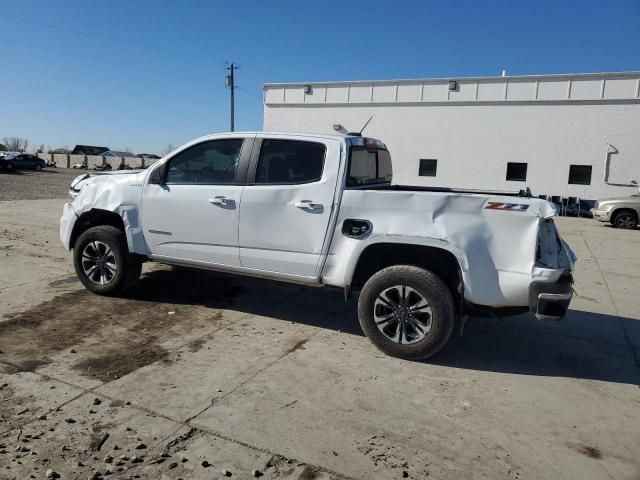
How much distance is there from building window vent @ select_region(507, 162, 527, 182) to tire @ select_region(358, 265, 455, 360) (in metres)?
20.2

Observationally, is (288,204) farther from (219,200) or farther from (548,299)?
(548,299)

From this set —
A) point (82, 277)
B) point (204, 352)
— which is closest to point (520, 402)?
point (204, 352)

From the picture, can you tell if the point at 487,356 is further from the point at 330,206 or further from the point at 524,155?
the point at 524,155

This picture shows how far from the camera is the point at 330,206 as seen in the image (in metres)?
4.54

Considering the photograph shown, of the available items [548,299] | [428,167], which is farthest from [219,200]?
[428,167]

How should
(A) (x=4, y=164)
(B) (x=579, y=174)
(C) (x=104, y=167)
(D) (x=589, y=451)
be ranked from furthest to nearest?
(C) (x=104, y=167) < (A) (x=4, y=164) < (B) (x=579, y=174) < (D) (x=589, y=451)

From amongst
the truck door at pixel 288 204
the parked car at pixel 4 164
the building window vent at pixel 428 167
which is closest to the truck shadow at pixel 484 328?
the truck door at pixel 288 204

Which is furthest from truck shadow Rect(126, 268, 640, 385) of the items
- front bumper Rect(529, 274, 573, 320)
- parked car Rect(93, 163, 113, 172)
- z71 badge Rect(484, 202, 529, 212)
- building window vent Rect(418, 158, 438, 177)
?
parked car Rect(93, 163, 113, 172)

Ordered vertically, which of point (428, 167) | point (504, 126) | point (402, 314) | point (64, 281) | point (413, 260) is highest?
point (504, 126)

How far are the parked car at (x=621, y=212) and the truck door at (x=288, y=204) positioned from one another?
15.7 metres

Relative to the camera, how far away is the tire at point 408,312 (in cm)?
414

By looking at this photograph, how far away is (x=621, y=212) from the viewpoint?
668 inches

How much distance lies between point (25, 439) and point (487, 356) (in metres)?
3.67

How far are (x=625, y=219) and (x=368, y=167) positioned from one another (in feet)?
50.2
